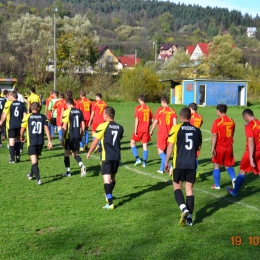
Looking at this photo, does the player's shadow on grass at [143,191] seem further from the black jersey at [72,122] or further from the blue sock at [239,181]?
the black jersey at [72,122]

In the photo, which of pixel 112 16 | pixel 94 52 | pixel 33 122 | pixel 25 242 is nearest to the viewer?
pixel 25 242

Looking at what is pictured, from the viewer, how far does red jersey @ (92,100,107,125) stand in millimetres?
13016

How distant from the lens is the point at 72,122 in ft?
32.7

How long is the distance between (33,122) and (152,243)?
4.46m

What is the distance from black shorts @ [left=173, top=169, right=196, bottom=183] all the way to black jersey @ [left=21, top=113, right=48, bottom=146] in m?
3.69

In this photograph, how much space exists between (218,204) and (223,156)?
1.28 metres

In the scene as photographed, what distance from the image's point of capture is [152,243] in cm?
564

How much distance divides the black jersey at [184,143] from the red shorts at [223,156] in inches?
89.9

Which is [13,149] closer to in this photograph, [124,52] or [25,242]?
[25,242]

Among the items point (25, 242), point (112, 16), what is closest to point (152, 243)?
point (25, 242)

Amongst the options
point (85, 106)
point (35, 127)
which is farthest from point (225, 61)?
point (35, 127)

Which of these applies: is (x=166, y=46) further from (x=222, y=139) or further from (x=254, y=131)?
(x=254, y=131)

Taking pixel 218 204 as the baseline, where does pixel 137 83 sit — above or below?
above

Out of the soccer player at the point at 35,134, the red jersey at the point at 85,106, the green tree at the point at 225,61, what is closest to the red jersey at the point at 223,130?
the soccer player at the point at 35,134
